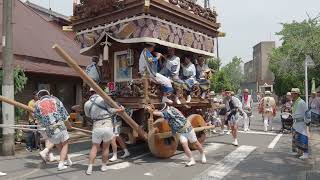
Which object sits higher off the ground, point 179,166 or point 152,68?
point 152,68

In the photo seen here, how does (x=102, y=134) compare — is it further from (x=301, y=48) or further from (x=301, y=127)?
(x=301, y=48)

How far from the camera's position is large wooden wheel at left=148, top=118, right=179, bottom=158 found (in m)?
9.00

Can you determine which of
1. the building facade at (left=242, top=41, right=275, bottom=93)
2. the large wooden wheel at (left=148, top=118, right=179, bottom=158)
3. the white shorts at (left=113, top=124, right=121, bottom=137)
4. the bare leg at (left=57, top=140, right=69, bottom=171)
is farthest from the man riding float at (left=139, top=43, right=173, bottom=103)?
the building facade at (left=242, top=41, right=275, bottom=93)

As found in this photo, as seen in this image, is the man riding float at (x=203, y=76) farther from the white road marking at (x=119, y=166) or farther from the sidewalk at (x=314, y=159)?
the white road marking at (x=119, y=166)

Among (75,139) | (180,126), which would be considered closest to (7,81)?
(75,139)

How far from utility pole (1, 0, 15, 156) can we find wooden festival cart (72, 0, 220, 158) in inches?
69.7

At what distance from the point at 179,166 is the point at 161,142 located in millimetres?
847

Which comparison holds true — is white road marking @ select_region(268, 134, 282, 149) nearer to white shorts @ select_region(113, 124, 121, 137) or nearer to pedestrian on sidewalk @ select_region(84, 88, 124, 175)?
white shorts @ select_region(113, 124, 121, 137)

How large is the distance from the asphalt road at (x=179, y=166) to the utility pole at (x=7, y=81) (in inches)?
16.6

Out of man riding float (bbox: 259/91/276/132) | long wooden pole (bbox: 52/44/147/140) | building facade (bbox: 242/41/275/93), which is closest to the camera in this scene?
A: long wooden pole (bbox: 52/44/147/140)

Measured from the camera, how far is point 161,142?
30.4 ft

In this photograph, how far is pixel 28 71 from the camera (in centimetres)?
1338

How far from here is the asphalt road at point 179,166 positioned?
7.70m

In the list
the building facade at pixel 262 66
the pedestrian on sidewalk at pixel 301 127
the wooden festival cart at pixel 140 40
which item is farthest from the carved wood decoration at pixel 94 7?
the building facade at pixel 262 66
